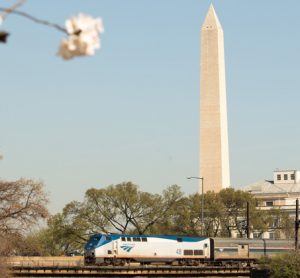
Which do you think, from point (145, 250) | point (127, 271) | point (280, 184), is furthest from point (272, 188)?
point (127, 271)

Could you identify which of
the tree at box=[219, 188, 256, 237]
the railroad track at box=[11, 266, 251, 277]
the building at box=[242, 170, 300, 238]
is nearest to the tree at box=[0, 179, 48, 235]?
the railroad track at box=[11, 266, 251, 277]

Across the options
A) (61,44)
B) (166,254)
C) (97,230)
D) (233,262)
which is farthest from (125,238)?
(61,44)

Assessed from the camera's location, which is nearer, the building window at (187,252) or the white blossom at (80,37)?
the white blossom at (80,37)

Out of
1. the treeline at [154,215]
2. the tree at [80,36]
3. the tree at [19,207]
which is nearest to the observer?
the tree at [80,36]

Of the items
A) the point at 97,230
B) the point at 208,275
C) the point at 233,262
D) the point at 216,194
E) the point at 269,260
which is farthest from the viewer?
the point at 216,194

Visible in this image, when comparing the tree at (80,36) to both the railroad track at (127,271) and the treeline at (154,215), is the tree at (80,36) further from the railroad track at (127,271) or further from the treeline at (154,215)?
the treeline at (154,215)

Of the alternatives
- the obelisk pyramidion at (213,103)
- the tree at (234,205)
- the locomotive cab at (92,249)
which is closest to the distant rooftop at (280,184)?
the obelisk pyramidion at (213,103)

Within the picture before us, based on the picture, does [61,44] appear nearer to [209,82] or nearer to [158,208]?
[158,208]
